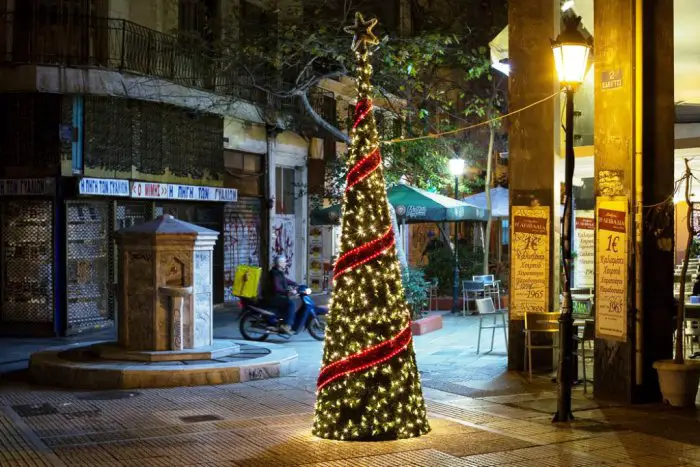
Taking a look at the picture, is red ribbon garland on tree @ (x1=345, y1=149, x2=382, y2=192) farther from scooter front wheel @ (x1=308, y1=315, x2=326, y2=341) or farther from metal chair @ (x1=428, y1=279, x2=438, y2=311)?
metal chair @ (x1=428, y1=279, x2=438, y2=311)

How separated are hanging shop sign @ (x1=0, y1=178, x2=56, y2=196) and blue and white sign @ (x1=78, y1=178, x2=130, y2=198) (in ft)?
2.07

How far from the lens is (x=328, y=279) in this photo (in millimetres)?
27359

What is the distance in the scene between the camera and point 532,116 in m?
13.4

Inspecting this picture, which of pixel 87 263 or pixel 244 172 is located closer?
pixel 87 263

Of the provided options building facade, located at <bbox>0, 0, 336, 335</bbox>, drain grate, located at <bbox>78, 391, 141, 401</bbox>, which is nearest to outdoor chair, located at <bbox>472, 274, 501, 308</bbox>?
building facade, located at <bbox>0, 0, 336, 335</bbox>

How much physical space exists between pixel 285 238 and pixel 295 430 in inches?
653

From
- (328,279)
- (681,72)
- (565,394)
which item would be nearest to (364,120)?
(565,394)

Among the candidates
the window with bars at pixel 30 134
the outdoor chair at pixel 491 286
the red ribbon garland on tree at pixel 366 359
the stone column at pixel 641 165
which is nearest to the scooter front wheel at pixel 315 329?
the outdoor chair at pixel 491 286

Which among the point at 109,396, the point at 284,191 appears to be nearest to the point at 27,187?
the point at 109,396

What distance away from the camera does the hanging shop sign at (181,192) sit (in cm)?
1916

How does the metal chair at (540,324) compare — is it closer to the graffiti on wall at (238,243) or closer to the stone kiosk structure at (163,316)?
the stone kiosk structure at (163,316)

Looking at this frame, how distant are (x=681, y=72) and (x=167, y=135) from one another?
1073cm

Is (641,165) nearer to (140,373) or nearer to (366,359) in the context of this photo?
(366,359)

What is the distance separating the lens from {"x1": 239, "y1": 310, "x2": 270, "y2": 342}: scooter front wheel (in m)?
16.6
